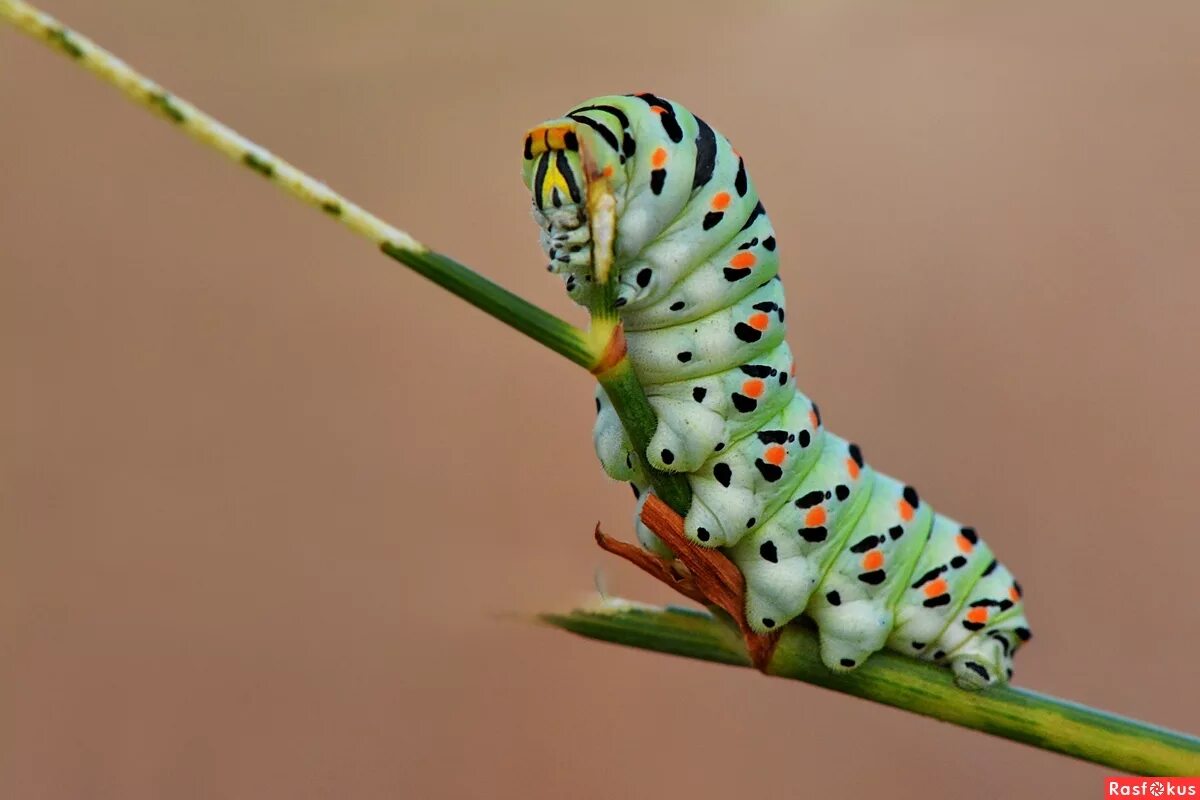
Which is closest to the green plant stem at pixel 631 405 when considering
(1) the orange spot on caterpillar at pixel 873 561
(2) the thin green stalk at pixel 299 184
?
(2) the thin green stalk at pixel 299 184

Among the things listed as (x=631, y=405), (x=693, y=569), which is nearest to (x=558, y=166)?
(x=631, y=405)

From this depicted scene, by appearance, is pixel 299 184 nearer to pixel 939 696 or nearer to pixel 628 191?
pixel 628 191

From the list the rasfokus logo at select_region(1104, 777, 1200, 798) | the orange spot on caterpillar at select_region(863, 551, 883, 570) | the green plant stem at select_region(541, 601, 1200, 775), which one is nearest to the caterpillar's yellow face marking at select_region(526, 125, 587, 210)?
the green plant stem at select_region(541, 601, 1200, 775)

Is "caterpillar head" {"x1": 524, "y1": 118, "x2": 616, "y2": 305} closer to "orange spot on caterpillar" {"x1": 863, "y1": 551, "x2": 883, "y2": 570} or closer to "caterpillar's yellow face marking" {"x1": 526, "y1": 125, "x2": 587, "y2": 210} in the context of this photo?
"caterpillar's yellow face marking" {"x1": 526, "y1": 125, "x2": 587, "y2": 210}

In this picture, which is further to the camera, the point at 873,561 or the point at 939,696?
the point at 873,561

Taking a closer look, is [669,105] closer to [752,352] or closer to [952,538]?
[752,352]

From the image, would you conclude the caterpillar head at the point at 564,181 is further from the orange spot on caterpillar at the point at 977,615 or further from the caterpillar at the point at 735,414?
the orange spot on caterpillar at the point at 977,615

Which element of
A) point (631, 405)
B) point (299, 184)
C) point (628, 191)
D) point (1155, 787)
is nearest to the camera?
point (299, 184)
